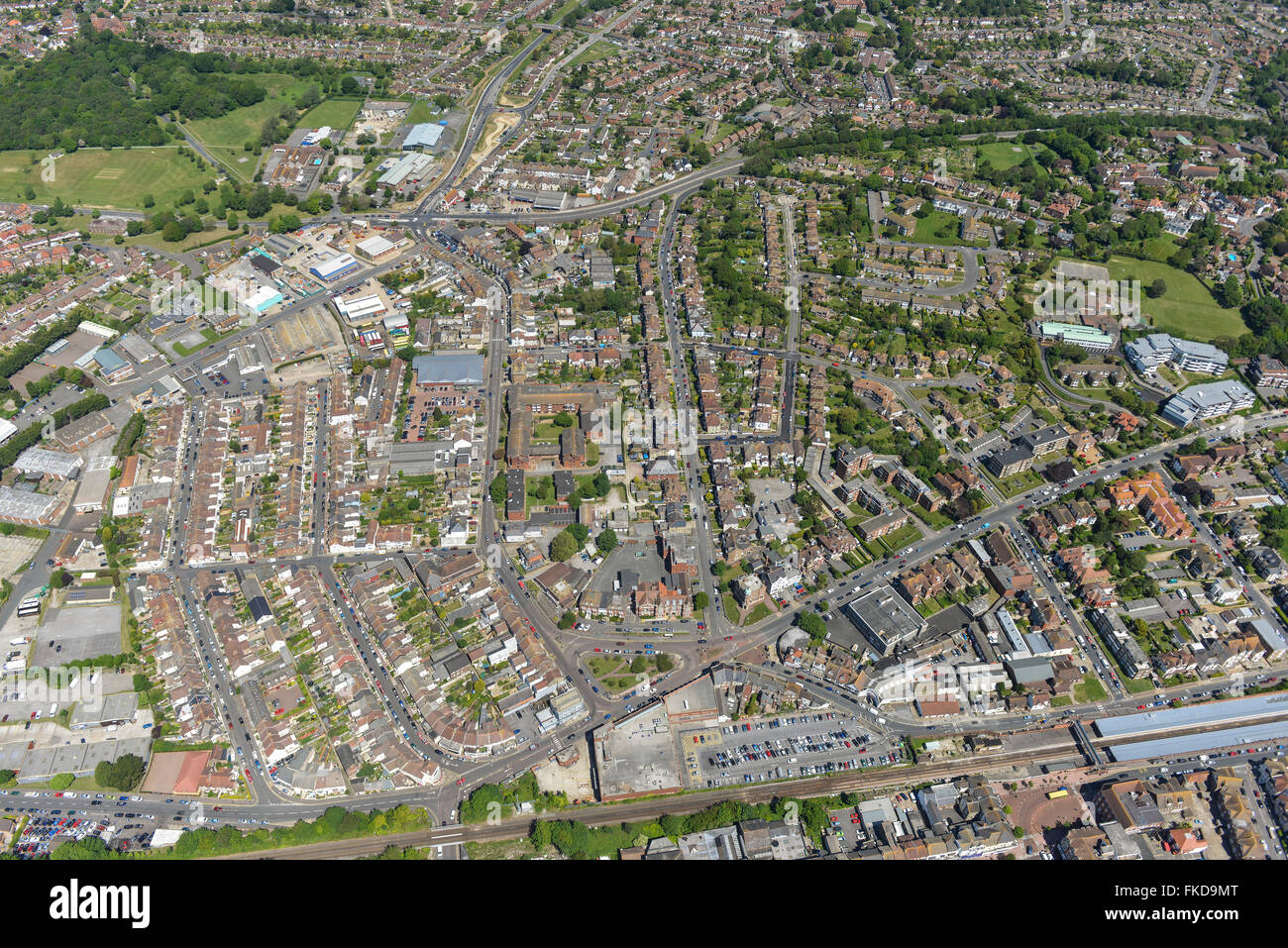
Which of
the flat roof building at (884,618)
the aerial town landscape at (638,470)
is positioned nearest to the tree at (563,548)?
the aerial town landscape at (638,470)

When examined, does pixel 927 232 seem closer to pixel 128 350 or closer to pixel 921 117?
pixel 921 117

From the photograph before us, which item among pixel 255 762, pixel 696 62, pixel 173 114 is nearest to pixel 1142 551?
pixel 255 762

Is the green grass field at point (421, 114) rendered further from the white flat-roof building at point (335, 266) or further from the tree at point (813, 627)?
the tree at point (813, 627)

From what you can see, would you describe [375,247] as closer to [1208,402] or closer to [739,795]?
[739,795]

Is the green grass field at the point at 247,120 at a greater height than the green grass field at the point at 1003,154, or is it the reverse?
the green grass field at the point at 247,120

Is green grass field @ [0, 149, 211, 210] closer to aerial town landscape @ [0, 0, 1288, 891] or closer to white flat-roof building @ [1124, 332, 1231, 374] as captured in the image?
aerial town landscape @ [0, 0, 1288, 891]

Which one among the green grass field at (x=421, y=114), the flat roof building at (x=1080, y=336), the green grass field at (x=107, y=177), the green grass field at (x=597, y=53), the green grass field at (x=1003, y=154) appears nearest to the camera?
the flat roof building at (x=1080, y=336)

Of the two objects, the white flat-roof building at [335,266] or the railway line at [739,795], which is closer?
the railway line at [739,795]
